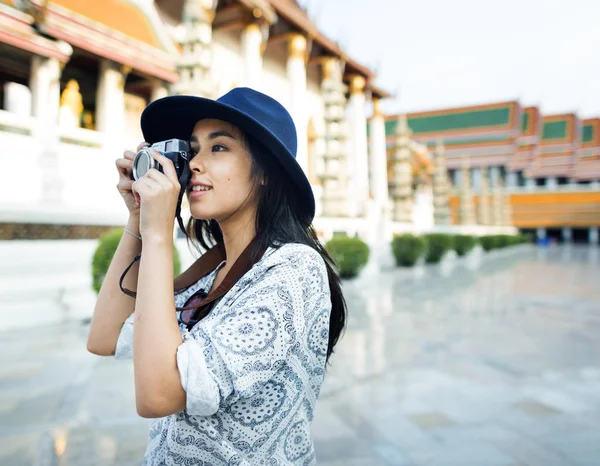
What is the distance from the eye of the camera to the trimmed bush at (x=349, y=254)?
27.8ft

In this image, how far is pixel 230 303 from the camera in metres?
0.98

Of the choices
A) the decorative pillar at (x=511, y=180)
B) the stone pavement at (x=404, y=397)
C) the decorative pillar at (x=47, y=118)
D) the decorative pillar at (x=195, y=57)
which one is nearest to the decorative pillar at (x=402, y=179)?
the decorative pillar at (x=195, y=57)

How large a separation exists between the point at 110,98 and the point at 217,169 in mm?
8761

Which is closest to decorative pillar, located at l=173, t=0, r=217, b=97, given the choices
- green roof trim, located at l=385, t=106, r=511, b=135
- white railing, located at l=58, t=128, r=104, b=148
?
white railing, located at l=58, t=128, r=104, b=148

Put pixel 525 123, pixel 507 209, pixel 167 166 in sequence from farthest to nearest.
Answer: pixel 525 123 → pixel 507 209 → pixel 167 166

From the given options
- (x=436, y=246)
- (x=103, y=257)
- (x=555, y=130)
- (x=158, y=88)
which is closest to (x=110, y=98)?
(x=158, y=88)

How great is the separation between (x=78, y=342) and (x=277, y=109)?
12.6 feet

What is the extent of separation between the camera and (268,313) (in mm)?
902

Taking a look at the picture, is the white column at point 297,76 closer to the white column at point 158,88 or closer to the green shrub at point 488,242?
the white column at point 158,88

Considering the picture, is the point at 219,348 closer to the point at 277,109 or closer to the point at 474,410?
the point at 277,109

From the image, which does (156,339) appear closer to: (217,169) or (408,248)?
(217,169)

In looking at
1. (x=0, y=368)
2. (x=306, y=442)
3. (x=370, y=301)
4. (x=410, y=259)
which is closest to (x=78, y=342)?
(x=0, y=368)

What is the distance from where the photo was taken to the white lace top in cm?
85

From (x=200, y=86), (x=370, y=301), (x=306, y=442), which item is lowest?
(x=370, y=301)
